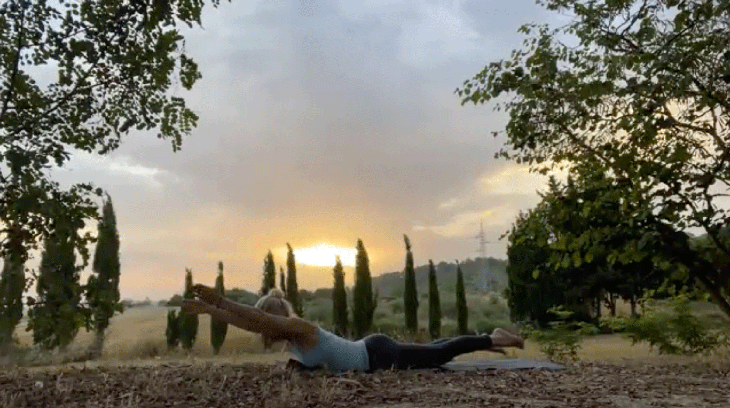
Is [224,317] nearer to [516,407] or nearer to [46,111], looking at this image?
[46,111]

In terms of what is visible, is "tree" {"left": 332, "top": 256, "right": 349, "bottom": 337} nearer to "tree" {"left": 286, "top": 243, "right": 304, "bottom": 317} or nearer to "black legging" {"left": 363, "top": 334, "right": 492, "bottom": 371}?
"tree" {"left": 286, "top": 243, "right": 304, "bottom": 317}

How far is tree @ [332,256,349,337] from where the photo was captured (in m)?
25.8

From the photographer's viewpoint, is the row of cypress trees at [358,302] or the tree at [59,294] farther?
the row of cypress trees at [358,302]

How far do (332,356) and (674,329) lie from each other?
824 centimetres

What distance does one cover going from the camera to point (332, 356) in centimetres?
766

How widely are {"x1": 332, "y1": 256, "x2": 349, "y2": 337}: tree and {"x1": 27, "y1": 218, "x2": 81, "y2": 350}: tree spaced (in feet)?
69.3

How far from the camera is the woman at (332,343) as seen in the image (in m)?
7.12

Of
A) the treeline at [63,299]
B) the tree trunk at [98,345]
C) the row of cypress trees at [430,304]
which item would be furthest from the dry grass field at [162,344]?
the treeline at [63,299]

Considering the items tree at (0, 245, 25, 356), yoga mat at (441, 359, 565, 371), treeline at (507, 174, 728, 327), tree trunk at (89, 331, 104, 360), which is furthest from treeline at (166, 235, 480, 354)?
tree at (0, 245, 25, 356)

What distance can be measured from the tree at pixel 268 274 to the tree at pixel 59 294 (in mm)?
21351

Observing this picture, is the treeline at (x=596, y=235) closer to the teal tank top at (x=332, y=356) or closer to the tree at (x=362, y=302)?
the teal tank top at (x=332, y=356)

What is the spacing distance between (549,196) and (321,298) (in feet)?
93.4

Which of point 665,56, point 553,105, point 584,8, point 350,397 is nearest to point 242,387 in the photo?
point 350,397

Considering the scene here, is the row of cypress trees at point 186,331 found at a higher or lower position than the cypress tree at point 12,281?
lower
